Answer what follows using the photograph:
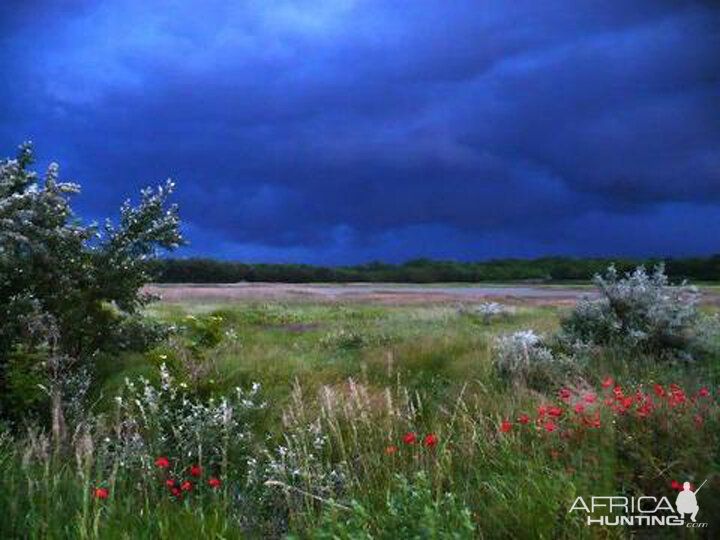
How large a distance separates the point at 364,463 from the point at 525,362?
18.6 feet

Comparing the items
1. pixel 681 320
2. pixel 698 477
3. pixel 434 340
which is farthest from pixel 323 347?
pixel 698 477

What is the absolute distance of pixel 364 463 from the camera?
7.64 metres

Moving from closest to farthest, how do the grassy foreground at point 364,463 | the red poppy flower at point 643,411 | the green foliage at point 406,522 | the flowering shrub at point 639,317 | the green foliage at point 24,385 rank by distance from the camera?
the green foliage at point 406,522, the grassy foreground at point 364,463, the red poppy flower at point 643,411, the green foliage at point 24,385, the flowering shrub at point 639,317

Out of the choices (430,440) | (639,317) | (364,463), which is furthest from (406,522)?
(639,317)

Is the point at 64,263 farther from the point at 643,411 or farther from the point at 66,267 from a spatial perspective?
the point at 643,411

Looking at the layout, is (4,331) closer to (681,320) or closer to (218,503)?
(218,503)

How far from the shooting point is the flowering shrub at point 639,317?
48.9 ft

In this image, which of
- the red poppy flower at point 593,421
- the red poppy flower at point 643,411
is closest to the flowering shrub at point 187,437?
the red poppy flower at point 593,421

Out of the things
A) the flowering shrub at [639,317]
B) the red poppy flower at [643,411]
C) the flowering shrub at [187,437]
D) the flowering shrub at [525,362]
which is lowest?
the flowering shrub at [187,437]

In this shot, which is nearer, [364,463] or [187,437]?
[364,463]

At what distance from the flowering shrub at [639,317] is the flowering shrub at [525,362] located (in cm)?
165

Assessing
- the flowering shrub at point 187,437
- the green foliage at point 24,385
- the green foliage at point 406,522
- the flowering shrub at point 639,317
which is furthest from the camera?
the flowering shrub at point 639,317

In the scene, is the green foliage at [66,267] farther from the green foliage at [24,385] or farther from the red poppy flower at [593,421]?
the red poppy flower at [593,421]

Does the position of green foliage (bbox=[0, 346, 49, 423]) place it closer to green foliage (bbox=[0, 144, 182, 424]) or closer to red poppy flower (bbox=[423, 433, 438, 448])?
green foliage (bbox=[0, 144, 182, 424])
